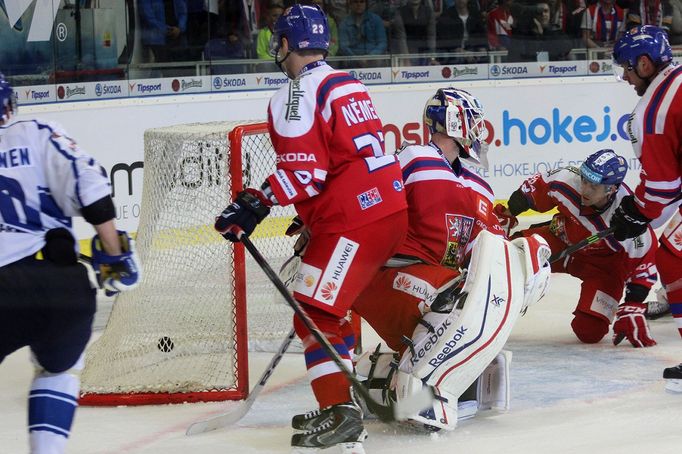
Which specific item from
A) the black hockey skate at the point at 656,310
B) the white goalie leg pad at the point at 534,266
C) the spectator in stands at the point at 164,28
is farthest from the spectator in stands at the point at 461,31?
the white goalie leg pad at the point at 534,266

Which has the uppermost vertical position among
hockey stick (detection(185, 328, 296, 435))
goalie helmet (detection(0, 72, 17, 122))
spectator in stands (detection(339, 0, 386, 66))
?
goalie helmet (detection(0, 72, 17, 122))

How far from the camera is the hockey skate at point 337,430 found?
119 inches

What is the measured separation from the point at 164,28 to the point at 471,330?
415cm

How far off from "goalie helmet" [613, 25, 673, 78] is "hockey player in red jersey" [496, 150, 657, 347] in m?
0.51

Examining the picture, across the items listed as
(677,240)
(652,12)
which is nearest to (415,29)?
(652,12)

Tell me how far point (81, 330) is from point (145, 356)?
4.24 ft

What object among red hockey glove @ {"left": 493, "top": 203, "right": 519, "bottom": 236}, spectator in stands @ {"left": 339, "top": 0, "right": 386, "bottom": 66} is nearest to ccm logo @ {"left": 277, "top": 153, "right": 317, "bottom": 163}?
red hockey glove @ {"left": 493, "top": 203, "right": 519, "bottom": 236}

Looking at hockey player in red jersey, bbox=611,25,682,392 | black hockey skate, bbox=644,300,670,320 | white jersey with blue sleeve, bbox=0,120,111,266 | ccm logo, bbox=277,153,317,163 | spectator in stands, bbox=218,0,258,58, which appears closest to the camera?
white jersey with blue sleeve, bbox=0,120,111,266

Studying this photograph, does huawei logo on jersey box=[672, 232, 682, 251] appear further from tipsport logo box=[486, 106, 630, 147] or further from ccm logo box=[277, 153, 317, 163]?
tipsport logo box=[486, 106, 630, 147]

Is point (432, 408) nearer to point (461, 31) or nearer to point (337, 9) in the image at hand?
point (337, 9)

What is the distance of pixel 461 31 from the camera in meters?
7.80

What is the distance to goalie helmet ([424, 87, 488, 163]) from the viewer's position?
3557 mm

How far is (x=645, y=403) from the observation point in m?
3.68

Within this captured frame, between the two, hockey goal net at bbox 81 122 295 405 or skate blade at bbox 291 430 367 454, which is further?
hockey goal net at bbox 81 122 295 405
